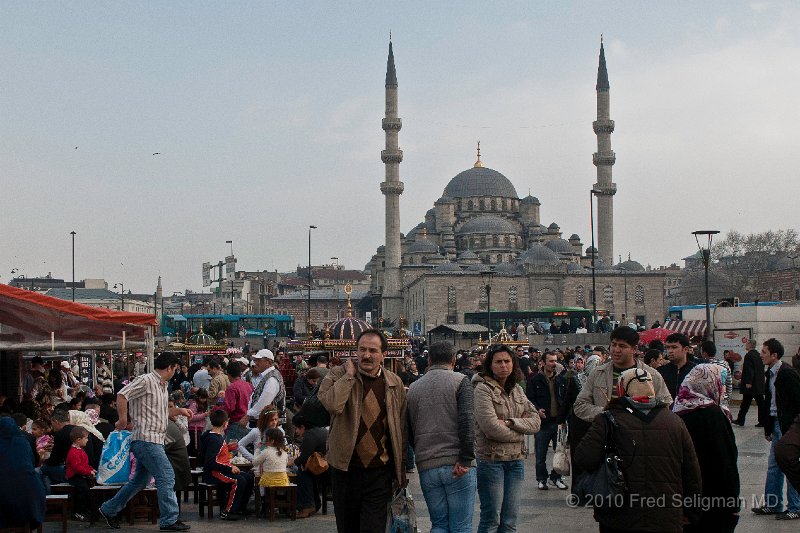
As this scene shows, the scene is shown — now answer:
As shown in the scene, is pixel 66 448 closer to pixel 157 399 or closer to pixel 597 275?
pixel 157 399

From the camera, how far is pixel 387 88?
8094 centimetres

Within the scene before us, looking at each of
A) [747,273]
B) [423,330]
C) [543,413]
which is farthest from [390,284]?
[543,413]

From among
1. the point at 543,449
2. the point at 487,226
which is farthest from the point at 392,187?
the point at 543,449

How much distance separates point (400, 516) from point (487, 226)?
86.6 meters

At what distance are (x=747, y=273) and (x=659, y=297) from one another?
6.88 meters

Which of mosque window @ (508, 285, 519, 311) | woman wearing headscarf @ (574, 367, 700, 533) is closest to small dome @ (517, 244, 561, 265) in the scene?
mosque window @ (508, 285, 519, 311)

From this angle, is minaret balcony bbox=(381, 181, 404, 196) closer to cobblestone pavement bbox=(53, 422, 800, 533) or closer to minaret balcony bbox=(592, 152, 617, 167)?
minaret balcony bbox=(592, 152, 617, 167)

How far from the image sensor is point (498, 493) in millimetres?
6754

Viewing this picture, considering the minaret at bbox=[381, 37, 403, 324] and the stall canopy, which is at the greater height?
the minaret at bbox=[381, 37, 403, 324]

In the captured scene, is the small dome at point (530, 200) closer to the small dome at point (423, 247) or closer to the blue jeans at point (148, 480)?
the small dome at point (423, 247)

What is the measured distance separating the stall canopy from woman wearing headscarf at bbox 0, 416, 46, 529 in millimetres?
3238

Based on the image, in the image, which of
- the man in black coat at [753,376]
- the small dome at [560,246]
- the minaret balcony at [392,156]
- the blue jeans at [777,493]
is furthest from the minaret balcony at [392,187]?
the blue jeans at [777,493]

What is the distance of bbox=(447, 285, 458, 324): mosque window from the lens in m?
79.6

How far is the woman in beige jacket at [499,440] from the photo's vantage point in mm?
6688
